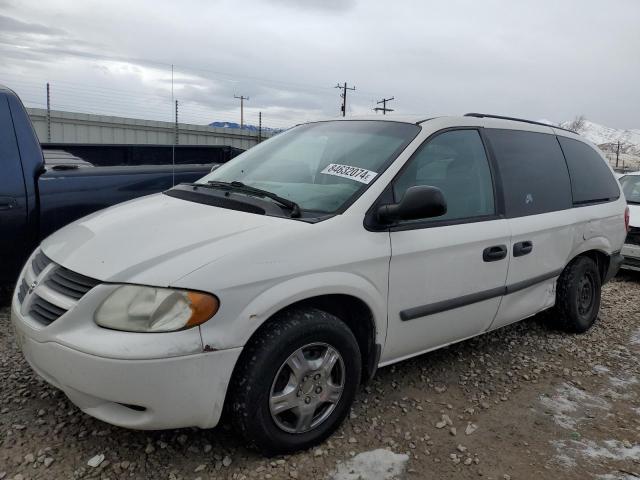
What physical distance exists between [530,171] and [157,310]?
2791 millimetres

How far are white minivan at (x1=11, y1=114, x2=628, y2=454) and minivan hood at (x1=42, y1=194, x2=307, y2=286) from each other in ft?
0.03

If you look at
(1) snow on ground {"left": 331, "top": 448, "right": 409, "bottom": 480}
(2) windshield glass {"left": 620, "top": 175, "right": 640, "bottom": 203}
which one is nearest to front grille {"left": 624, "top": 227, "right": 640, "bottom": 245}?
(2) windshield glass {"left": 620, "top": 175, "right": 640, "bottom": 203}

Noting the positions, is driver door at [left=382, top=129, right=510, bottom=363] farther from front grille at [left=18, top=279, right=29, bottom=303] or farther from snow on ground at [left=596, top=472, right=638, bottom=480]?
front grille at [left=18, top=279, right=29, bottom=303]

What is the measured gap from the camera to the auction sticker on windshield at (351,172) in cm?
281

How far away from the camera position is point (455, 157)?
3.25m

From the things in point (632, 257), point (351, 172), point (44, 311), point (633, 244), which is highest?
point (351, 172)

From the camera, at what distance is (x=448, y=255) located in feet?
9.74

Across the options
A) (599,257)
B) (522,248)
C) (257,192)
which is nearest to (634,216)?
(599,257)

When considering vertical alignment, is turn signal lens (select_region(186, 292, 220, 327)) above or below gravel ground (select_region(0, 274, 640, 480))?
above

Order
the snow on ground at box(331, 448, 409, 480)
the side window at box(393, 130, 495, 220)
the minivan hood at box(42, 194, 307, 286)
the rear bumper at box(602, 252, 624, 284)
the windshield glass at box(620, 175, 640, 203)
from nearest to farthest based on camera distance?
the minivan hood at box(42, 194, 307, 286), the snow on ground at box(331, 448, 409, 480), the side window at box(393, 130, 495, 220), the rear bumper at box(602, 252, 624, 284), the windshield glass at box(620, 175, 640, 203)

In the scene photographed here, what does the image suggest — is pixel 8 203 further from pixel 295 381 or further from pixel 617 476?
pixel 617 476

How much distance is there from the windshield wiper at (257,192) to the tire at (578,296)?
8.44 ft

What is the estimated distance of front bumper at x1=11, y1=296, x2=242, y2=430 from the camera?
6.74 feet

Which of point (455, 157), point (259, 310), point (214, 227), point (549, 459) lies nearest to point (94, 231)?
point (214, 227)
